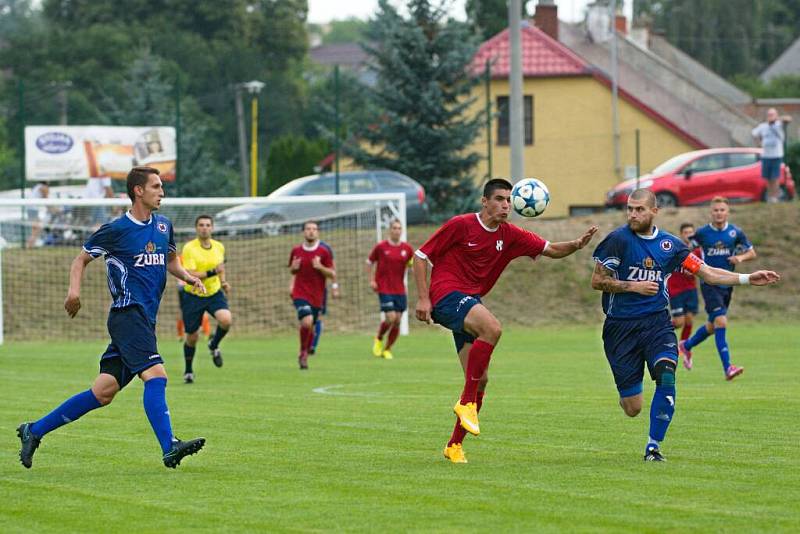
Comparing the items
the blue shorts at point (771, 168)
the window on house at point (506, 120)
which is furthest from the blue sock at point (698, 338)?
the window on house at point (506, 120)

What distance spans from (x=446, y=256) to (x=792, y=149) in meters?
32.3

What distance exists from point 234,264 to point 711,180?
12.7m

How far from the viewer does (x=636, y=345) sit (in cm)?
1091

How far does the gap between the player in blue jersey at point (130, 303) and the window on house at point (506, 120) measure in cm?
3715

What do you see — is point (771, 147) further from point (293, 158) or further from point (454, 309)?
point (454, 309)

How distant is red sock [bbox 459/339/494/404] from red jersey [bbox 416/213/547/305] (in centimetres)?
51

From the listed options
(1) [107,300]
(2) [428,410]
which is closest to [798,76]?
(1) [107,300]

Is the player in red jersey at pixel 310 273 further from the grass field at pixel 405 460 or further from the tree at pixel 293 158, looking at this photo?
the tree at pixel 293 158

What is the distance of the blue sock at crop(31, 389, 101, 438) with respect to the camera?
414 inches

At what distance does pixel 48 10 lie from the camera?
265 ft

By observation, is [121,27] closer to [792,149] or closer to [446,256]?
[792,149]

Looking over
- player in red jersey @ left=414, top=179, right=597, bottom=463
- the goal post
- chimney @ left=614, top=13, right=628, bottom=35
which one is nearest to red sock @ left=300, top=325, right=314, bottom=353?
the goal post

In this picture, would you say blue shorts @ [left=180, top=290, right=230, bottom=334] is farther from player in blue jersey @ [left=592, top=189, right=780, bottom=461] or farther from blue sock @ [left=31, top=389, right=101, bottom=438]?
player in blue jersey @ [left=592, top=189, right=780, bottom=461]

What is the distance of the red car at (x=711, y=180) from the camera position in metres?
37.6
